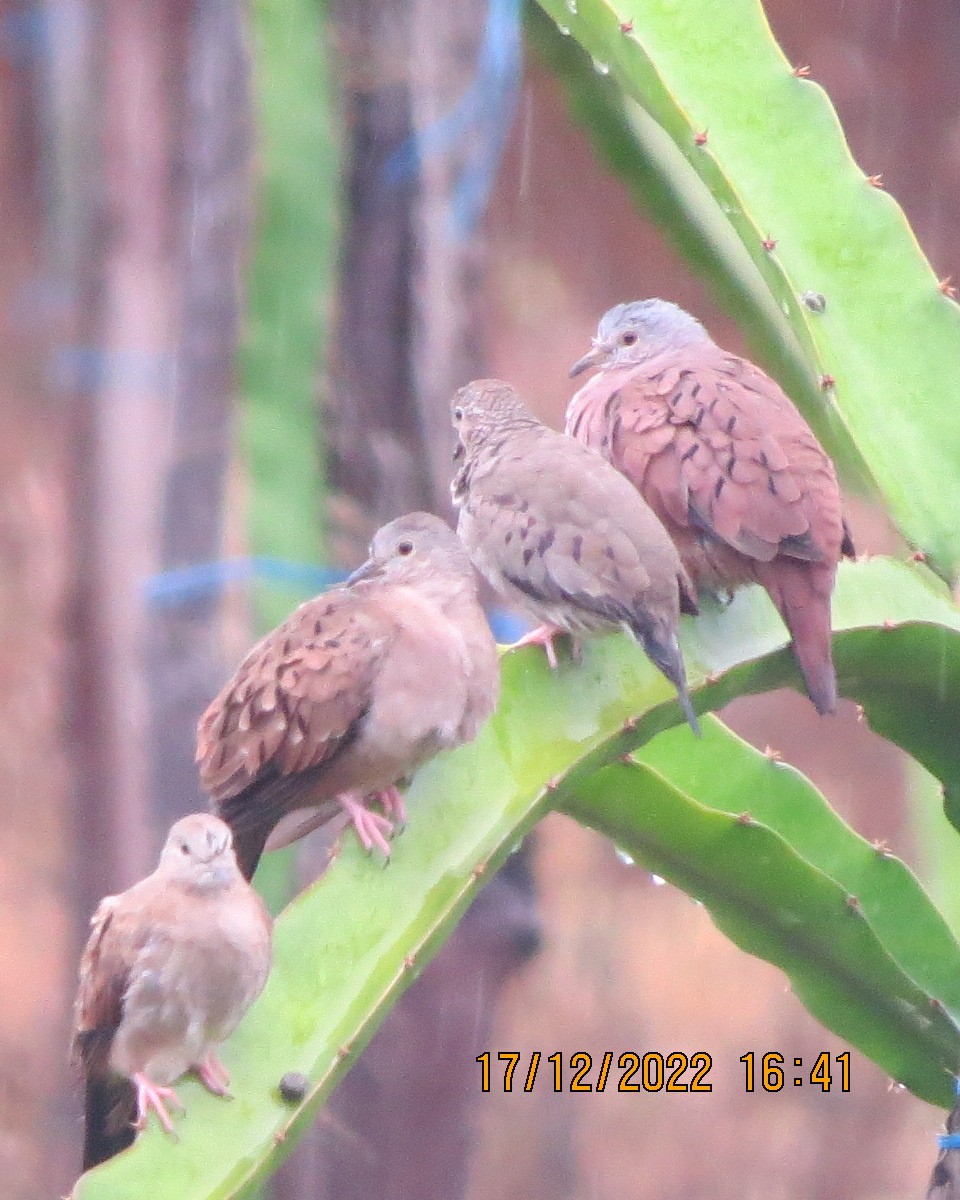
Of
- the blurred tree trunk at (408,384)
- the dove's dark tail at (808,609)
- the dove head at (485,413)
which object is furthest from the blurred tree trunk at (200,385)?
the dove's dark tail at (808,609)

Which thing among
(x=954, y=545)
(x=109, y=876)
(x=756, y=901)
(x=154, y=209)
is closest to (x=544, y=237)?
(x=154, y=209)

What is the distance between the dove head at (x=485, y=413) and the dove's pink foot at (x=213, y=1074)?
825 millimetres

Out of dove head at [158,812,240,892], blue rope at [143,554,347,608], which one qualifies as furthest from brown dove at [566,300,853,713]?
blue rope at [143,554,347,608]

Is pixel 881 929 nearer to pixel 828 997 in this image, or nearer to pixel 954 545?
pixel 828 997

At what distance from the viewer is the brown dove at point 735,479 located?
1780 millimetres

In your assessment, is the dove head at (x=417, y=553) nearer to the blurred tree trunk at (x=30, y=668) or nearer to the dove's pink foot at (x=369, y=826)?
the dove's pink foot at (x=369, y=826)

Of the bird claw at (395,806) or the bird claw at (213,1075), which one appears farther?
the bird claw at (395,806)

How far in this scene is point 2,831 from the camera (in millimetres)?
4250

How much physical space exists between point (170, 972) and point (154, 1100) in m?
0.16

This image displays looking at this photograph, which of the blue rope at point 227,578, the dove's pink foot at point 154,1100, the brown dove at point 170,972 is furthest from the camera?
the blue rope at point 227,578

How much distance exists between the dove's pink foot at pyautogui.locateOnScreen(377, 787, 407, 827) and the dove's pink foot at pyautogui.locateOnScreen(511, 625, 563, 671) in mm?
204

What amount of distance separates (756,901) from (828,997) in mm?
241

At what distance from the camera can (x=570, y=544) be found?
173 centimetres

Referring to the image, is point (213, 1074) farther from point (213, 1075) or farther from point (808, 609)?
point (808, 609)
